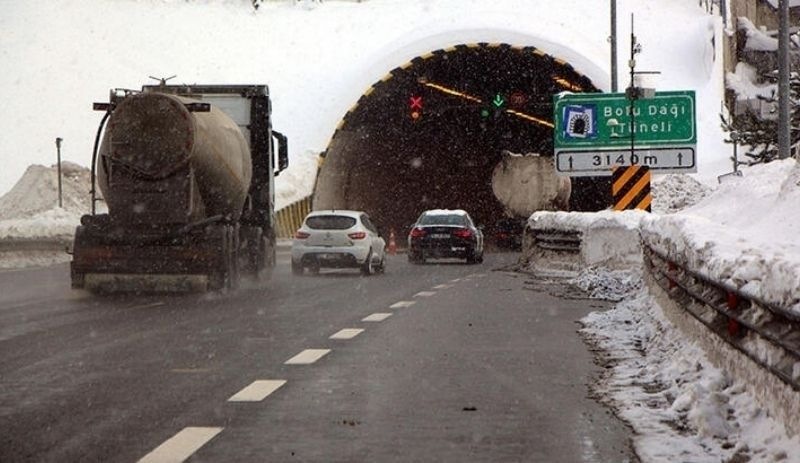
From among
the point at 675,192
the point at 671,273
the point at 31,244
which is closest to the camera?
the point at 671,273

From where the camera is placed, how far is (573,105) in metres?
35.6

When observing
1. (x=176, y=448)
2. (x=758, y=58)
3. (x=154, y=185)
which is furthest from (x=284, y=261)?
(x=758, y=58)

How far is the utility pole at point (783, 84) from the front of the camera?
24453 mm

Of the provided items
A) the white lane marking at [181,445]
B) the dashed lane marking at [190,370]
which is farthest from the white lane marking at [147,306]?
the white lane marking at [181,445]

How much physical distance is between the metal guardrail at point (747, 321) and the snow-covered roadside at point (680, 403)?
253 millimetres

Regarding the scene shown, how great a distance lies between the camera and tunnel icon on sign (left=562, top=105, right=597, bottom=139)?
3428 cm

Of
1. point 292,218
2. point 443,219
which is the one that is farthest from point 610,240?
point 292,218

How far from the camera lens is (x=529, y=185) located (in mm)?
59750

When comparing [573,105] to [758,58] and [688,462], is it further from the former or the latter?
[758,58]

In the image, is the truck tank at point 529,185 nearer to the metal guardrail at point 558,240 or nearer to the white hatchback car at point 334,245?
the metal guardrail at point 558,240

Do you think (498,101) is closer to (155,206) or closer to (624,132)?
(624,132)

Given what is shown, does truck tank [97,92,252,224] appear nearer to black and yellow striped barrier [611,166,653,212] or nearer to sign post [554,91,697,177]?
black and yellow striped barrier [611,166,653,212]

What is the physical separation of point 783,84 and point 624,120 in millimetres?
10912

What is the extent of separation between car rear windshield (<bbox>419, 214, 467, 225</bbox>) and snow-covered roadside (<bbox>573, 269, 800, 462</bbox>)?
23.1 metres
